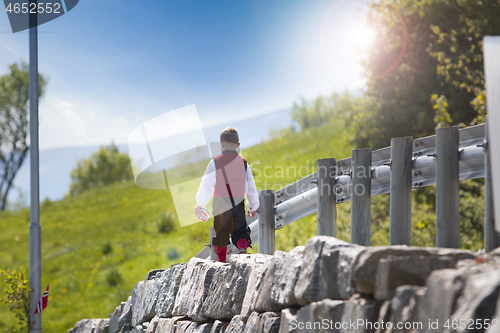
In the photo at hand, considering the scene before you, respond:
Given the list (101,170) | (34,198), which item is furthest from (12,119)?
(34,198)

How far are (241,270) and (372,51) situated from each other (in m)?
10.1

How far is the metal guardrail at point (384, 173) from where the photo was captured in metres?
2.21

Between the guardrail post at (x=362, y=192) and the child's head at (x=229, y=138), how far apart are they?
1595 mm

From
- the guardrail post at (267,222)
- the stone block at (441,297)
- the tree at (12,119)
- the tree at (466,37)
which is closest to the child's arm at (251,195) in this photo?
the guardrail post at (267,222)

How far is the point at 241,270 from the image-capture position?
296 cm

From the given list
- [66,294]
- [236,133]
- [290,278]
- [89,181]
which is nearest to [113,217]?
[66,294]

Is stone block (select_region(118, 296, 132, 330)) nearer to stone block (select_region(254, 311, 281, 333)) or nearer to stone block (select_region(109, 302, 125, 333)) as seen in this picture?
stone block (select_region(109, 302, 125, 333))

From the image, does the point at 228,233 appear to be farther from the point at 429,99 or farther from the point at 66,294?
the point at 66,294

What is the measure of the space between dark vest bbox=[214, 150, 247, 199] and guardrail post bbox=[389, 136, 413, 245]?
1.87m

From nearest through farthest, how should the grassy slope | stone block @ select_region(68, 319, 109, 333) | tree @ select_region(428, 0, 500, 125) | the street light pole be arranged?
1. stone block @ select_region(68, 319, 109, 333)
2. the street light pole
3. tree @ select_region(428, 0, 500, 125)
4. the grassy slope

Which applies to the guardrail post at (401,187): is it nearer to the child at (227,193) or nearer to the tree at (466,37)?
the child at (227,193)

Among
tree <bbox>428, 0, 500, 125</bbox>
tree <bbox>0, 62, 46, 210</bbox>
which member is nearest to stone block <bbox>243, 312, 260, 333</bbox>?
tree <bbox>428, 0, 500, 125</bbox>

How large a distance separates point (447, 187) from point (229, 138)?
229 centimetres

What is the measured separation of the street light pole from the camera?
550 cm
